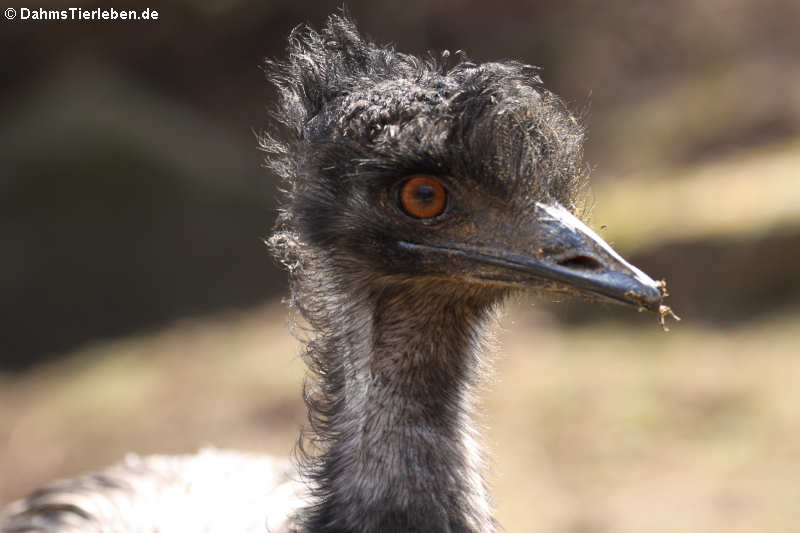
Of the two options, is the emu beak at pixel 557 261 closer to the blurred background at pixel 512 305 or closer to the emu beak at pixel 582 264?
the emu beak at pixel 582 264

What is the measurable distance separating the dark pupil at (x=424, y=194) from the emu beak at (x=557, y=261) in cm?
10

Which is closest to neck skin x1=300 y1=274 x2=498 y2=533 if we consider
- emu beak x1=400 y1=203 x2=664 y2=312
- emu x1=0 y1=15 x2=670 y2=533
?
emu x1=0 y1=15 x2=670 y2=533

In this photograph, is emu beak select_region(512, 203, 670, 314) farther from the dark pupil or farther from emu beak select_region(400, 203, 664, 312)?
the dark pupil

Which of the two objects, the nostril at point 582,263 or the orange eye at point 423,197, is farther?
the orange eye at point 423,197

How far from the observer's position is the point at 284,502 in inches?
116

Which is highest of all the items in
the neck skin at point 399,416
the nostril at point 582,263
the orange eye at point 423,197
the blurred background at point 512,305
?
the blurred background at point 512,305

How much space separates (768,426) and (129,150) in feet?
15.2

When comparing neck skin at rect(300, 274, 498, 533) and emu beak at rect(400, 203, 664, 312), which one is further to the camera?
neck skin at rect(300, 274, 498, 533)

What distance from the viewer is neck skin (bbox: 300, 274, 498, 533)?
7.30 feet

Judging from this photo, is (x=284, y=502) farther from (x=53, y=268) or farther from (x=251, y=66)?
(x=251, y=66)

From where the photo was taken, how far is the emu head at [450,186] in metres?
2.14

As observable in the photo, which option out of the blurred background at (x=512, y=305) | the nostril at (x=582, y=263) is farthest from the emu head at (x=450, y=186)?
Answer: the blurred background at (x=512, y=305)

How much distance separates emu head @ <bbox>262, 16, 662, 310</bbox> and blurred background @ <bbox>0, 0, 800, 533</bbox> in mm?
1710

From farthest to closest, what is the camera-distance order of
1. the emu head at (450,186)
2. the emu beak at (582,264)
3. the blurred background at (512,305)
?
1. the blurred background at (512,305)
2. the emu head at (450,186)
3. the emu beak at (582,264)
